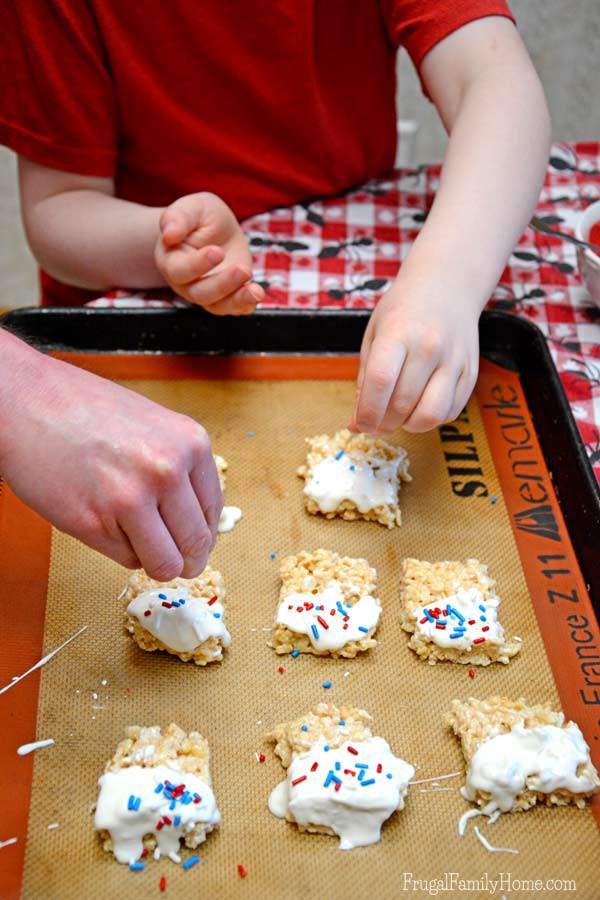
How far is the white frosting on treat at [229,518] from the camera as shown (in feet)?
3.78

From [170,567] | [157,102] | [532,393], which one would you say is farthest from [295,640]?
[157,102]

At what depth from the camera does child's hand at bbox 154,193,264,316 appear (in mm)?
1170

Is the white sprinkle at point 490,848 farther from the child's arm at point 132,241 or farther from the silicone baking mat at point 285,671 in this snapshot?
the child's arm at point 132,241

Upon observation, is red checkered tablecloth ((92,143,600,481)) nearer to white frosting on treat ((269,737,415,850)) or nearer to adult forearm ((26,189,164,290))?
adult forearm ((26,189,164,290))

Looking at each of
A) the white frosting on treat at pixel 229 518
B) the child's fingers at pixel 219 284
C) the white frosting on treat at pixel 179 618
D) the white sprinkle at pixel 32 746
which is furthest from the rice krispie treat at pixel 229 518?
the white sprinkle at pixel 32 746

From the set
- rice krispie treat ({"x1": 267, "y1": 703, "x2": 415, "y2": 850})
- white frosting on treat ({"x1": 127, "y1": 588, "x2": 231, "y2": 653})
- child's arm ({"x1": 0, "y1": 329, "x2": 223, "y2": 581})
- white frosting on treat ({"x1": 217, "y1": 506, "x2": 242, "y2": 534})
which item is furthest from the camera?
white frosting on treat ({"x1": 217, "y1": 506, "x2": 242, "y2": 534})

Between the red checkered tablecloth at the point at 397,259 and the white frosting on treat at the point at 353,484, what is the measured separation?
28 centimetres

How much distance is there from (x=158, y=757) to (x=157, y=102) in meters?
0.91

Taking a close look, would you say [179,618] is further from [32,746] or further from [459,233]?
[459,233]

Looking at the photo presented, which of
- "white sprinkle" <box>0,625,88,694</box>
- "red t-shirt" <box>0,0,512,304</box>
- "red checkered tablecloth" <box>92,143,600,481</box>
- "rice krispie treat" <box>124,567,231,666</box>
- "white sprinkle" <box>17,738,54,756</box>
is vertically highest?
"red t-shirt" <box>0,0,512,304</box>

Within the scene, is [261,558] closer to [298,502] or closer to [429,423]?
[298,502]

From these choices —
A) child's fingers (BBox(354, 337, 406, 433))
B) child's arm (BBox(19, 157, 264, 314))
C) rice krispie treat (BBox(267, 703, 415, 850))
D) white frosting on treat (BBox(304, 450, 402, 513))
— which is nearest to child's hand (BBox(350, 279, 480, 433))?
child's fingers (BBox(354, 337, 406, 433))

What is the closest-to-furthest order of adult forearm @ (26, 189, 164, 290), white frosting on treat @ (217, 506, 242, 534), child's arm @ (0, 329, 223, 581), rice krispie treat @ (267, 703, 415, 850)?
child's arm @ (0, 329, 223, 581) → rice krispie treat @ (267, 703, 415, 850) → white frosting on treat @ (217, 506, 242, 534) → adult forearm @ (26, 189, 164, 290)

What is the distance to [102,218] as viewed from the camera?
1.30 meters
